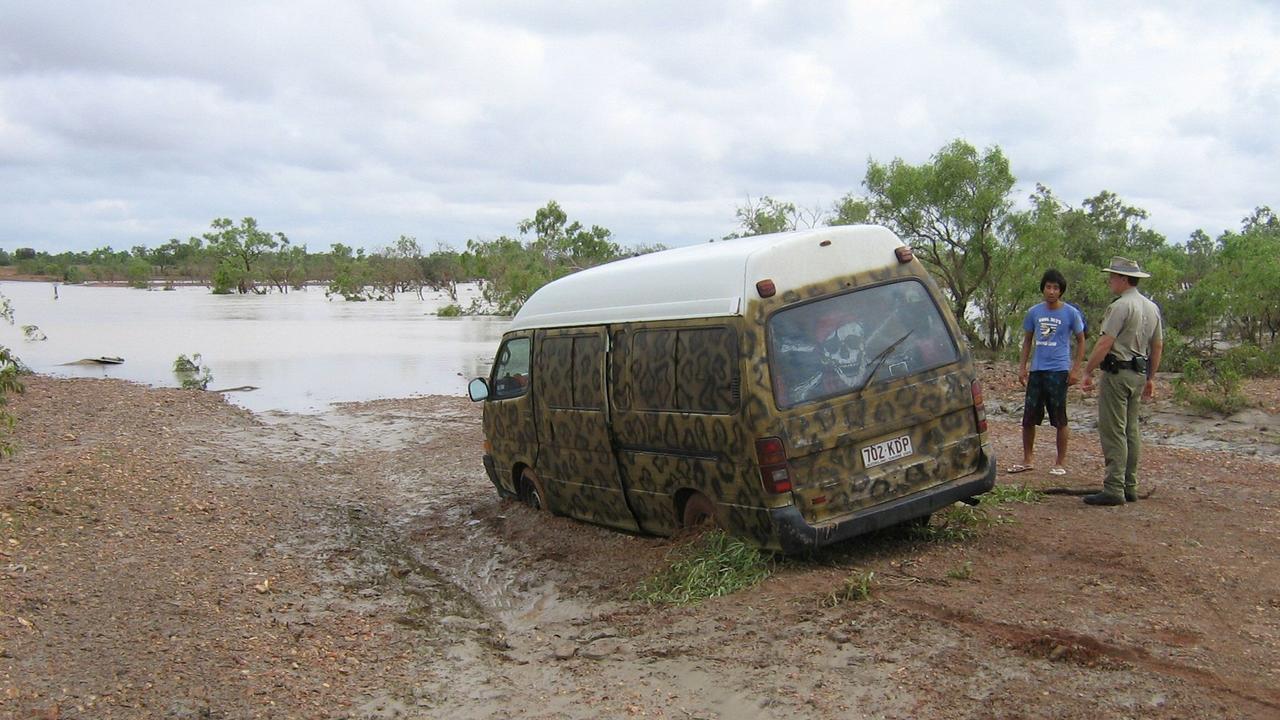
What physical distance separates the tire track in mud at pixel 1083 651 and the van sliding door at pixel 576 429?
2742 millimetres

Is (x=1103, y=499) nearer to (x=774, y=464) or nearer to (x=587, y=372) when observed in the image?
(x=774, y=464)

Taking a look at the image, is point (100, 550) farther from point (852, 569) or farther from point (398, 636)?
point (852, 569)

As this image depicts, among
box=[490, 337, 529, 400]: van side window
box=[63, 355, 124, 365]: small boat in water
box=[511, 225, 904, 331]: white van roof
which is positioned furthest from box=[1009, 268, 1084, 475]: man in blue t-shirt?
box=[63, 355, 124, 365]: small boat in water

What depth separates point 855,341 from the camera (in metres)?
6.38

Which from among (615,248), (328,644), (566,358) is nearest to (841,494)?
(566,358)

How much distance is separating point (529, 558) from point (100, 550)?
326 centimetres

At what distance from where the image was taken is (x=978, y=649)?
491cm

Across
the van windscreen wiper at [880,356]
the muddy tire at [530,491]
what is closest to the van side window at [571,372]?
the muddy tire at [530,491]

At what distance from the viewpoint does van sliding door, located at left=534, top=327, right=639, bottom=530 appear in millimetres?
7539

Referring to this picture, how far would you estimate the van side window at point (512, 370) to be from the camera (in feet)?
28.7

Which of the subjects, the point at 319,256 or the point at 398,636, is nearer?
the point at 398,636

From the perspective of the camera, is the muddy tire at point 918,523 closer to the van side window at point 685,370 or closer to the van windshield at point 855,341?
the van windshield at point 855,341

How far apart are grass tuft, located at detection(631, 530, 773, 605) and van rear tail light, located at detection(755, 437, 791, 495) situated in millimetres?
561

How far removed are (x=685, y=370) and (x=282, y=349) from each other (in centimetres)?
3291
